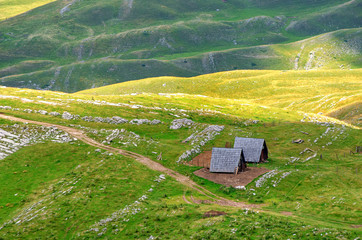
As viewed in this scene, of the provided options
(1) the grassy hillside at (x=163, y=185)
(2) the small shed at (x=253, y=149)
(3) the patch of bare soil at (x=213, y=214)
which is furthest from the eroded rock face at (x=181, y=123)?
(3) the patch of bare soil at (x=213, y=214)

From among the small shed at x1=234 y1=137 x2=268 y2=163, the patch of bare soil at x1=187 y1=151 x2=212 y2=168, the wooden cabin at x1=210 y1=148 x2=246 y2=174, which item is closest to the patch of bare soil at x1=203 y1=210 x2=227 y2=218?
the wooden cabin at x1=210 y1=148 x2=246 y2=174

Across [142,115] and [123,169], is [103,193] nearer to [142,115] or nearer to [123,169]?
[123,169]

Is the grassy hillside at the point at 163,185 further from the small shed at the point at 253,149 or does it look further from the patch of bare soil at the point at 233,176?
the small shed at the point at 253,149

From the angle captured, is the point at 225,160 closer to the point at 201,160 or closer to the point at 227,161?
the point at 227,161

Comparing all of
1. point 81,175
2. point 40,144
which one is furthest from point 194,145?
point 40,144

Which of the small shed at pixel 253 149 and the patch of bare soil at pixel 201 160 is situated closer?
the patch of bare soil at pixel 201 160

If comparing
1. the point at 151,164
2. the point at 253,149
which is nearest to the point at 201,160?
the point at 151,164
